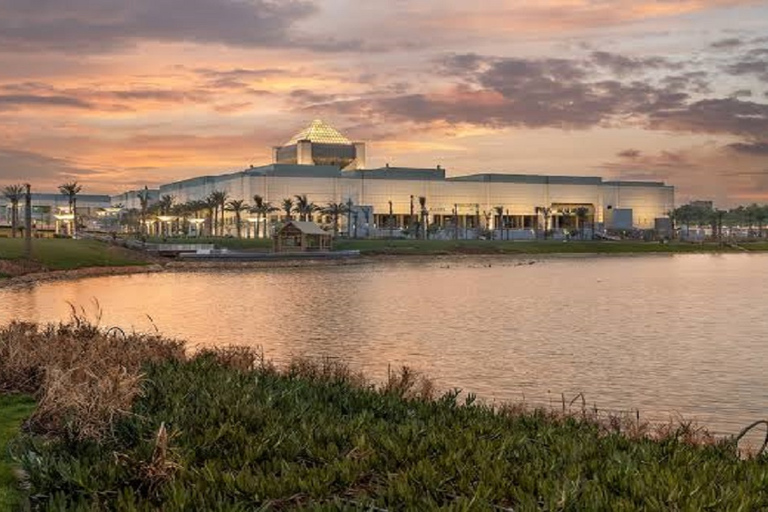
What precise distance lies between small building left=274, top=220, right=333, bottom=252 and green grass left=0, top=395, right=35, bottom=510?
124m

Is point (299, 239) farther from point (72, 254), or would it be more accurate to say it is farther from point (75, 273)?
point (75, 273)

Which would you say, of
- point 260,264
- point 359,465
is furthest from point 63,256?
point 359,465

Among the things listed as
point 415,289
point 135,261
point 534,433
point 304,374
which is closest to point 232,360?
point 304,374

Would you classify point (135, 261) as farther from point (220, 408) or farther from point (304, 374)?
point (220, 408)

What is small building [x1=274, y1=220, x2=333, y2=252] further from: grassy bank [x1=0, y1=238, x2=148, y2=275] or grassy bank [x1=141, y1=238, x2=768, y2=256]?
grassy bank [x1=0, y1=238, x2=148, y2=275]

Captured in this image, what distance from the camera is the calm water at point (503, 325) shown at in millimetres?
28953

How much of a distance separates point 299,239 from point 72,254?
4851cm

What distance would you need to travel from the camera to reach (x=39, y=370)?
19.2m

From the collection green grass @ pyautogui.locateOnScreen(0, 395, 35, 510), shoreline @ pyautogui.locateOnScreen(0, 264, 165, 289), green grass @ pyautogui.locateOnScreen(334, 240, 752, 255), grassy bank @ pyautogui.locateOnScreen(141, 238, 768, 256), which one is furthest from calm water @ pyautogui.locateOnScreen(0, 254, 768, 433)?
green grass @ pyautogui.locateOnScreen(334, 240, 752, 255)

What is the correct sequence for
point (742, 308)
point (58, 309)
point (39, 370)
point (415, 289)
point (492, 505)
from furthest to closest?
point (415, 289) → point (742, 308) → point (58, 309) → point (39, 370) → point (492, 505)

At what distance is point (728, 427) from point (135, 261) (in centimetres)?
9736

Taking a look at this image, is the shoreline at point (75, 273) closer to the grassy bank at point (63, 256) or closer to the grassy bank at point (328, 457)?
the grassy bank at point (63, 256)

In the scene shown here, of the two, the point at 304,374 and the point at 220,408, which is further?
the point at 304,374

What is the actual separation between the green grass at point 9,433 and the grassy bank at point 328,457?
249 millimetres
